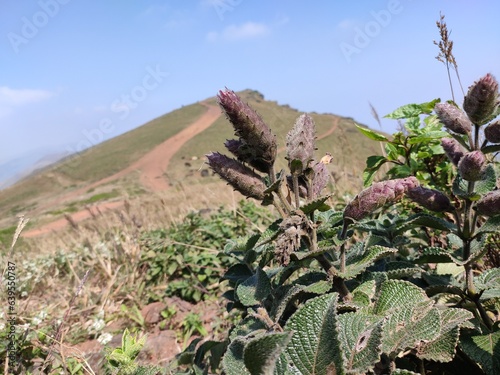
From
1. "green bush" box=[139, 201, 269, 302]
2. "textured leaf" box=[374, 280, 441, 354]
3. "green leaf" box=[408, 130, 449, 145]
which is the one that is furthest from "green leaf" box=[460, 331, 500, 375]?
"green bush" box=[139, 201, 269, 302]

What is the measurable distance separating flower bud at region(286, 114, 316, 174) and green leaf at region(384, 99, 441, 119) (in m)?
1.13

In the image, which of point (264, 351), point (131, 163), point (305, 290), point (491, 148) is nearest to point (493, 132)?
Answer: point (491, 148)

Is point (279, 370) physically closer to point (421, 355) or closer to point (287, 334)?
point (287, 334)

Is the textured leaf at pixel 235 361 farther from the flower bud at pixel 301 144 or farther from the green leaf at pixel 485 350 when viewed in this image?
the green leaf at pixel 485 350

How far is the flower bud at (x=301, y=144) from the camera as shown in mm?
953

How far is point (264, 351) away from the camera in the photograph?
586 mm

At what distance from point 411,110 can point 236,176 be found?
1343 mm

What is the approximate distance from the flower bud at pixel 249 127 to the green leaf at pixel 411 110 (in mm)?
1193

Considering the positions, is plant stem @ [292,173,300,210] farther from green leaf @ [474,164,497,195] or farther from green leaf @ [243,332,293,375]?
green leaf @ [474,164,497,195]

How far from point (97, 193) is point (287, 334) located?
32.4 metres

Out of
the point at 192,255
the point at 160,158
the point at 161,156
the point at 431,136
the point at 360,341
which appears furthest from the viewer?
the point at 161,156

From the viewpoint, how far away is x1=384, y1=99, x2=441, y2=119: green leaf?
1885 millimetres

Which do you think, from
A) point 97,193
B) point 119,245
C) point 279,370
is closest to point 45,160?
point 97,193

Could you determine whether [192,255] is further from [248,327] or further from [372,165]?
[248,327]
